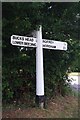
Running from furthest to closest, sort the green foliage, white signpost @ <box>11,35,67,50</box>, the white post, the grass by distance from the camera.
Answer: the white post < white signpost @ <box>11,35,67,50</box> < the grass < the green foliage

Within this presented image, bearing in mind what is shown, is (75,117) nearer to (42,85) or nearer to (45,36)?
(42,85)

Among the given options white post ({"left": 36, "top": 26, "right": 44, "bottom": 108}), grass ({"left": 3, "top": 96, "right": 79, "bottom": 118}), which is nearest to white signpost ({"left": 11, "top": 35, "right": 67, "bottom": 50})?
white post ({"left": 36, "top": 26, "right": 44, "bottom": 108})

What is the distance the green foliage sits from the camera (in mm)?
7824

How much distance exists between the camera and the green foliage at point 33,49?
7.82 meters

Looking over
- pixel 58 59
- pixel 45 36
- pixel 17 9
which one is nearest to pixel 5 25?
pixel 17 9

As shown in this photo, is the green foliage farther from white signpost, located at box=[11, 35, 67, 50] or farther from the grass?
the grass

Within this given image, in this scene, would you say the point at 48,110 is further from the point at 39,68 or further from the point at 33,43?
the point at 33,43

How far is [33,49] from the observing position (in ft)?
30.1

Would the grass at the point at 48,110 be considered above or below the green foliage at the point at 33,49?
below

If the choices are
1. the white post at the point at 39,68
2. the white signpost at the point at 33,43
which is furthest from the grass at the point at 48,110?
the white signpost at the point at 33,43

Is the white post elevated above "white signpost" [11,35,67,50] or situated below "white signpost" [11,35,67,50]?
below

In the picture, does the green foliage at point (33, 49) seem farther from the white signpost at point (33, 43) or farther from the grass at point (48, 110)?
the grass at point (48, 110)

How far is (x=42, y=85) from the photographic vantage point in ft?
29.0

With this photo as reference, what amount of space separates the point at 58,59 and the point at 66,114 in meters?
1.86
